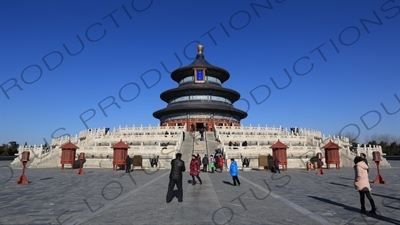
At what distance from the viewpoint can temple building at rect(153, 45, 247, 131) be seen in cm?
4609

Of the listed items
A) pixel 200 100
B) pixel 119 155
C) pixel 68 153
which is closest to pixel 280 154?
pixel 119 155

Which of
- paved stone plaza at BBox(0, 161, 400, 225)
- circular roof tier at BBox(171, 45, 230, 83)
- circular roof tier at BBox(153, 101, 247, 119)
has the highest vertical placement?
circular roof tier at BBox(171, 45, 230, 83)

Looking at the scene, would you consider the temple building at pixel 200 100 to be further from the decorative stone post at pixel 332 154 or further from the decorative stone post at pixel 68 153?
the decorative stone post at pixel 68 153

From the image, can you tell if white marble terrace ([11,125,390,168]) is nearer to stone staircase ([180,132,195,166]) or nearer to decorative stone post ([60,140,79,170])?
stone staircase ([180,132,195,166])

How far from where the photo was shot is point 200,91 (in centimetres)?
4950

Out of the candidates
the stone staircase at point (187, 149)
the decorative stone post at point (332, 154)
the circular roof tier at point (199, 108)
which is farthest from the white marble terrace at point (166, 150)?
the circular roof tier at point (199, 108)

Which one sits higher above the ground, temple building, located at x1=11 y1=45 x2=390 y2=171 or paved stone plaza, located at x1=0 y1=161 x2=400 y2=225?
temple building, located at x1=11 y1=45 x2=390 y2=171

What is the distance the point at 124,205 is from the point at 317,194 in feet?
21.7

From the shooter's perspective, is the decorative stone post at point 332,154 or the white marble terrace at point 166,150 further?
the white marble terrace at point 166,150

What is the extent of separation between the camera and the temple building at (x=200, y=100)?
1815 inches

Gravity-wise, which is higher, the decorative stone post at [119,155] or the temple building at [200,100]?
the temple building at [200,100]

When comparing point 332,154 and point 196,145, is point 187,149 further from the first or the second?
point 332,154

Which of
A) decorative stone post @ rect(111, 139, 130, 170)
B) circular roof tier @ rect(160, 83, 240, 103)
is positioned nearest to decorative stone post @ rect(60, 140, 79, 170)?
decorative stone post @ rect(111, 139, 130, 170)

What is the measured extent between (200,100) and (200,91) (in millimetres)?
1841
